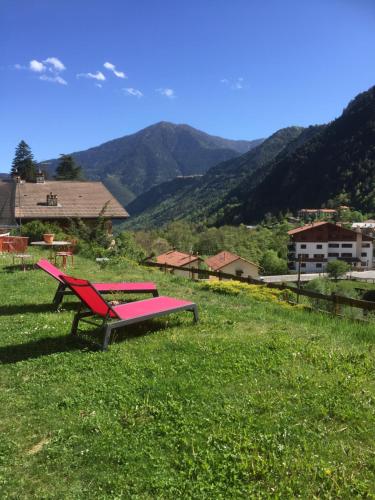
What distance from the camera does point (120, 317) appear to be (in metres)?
5.54

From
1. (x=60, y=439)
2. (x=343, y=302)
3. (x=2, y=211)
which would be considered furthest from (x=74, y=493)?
(x=2, y=211)

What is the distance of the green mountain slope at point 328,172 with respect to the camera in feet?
456

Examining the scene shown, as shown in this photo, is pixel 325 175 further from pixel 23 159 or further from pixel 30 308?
pixel 30 308

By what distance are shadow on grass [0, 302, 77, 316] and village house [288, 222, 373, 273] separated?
84.9 metres

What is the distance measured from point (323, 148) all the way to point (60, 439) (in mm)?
171508

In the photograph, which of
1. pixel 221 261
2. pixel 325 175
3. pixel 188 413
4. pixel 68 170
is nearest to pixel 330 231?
pixel 221 261

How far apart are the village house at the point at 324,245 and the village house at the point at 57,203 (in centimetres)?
6605

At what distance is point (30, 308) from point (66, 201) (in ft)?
72.3

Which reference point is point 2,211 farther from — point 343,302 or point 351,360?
point 351,360

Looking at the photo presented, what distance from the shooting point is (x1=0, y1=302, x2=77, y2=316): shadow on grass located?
7.57 meters

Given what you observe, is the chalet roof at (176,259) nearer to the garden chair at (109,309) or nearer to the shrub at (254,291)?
the shrub at (254,291)

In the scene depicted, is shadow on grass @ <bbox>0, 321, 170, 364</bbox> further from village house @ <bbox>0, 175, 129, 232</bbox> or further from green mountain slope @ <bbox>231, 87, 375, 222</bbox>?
green mountain slope @ <bbox>231, 87, 375, 222</bbox>

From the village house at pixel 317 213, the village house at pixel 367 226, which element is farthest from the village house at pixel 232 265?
the village house at pixel 317 213

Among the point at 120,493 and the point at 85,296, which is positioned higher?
the point at 85,296
